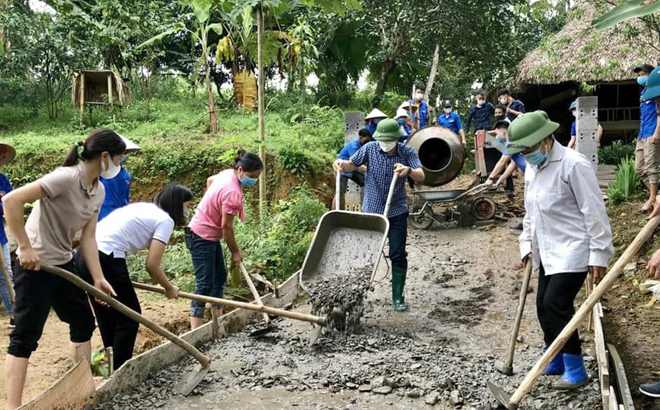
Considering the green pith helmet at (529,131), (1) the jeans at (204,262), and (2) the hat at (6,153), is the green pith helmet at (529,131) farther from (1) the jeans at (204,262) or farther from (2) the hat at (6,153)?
(2) the hat at (6,153)

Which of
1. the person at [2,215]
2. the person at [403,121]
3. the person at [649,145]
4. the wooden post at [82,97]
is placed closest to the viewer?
the person at [2,215]

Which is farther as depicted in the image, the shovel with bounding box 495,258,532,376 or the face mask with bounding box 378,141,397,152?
the face mask with bounding box 378,141,397,152

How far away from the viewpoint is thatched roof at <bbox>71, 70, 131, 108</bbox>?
13719mm

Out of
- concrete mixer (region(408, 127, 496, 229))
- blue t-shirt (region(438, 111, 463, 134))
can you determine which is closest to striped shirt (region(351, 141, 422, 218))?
concrete mixer (region(408, 127, 496, 229))

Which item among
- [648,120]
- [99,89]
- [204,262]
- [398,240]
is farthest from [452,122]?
[99,89]

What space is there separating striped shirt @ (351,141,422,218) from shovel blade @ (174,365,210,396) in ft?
7.51

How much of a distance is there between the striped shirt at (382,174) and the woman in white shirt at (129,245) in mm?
2101

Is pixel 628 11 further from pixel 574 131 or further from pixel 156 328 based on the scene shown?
pixel 574 131

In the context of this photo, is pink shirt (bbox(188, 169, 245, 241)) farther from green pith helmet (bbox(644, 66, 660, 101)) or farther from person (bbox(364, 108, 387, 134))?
person (bbox(364, 108, 387, 134))

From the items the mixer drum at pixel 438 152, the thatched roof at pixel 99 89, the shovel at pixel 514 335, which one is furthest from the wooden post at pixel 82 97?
the shovel at pixel 514 335

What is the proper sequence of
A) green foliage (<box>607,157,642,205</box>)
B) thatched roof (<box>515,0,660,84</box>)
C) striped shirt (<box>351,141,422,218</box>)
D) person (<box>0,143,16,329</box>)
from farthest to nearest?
thatched roof (<box>515,0,660,84</box>), green foliage (<box>607,157,642,205</box>), striped shirt (<box>351,141,422,218</box>), person (<box>0,143,16,329</box>)

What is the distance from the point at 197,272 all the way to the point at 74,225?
5.23 feet

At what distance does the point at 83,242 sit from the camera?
3.53m

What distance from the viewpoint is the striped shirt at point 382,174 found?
5.48 metres
